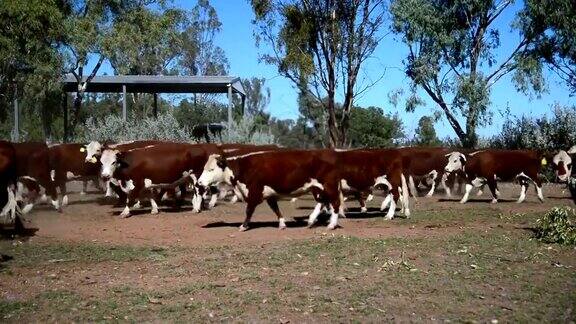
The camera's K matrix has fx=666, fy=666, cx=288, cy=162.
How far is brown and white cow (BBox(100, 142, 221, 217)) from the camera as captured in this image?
16.2 meters

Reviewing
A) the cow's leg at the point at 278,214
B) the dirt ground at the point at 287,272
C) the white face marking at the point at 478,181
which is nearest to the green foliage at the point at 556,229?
the dirt ground at the point at 287,272

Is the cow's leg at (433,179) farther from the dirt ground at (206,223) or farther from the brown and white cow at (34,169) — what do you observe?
the brown and white cow at (34,169)

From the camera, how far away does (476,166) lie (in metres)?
19.7

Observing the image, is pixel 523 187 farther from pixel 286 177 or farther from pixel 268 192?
pixel 268 192

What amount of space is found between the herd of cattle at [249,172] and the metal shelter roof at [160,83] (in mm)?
9887

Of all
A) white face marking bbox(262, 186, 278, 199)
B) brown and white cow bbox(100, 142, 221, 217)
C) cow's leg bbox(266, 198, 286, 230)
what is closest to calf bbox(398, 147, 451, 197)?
brown and white cow bbox(100, 142, 221, 217)

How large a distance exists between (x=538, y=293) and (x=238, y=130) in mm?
22688

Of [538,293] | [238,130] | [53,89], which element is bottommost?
[538,293]

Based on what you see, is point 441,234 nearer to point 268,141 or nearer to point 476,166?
point 476,166

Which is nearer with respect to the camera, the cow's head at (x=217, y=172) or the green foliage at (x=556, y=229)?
the green foliage at (x=556, y=229)

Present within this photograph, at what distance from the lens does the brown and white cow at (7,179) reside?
11.7 meters

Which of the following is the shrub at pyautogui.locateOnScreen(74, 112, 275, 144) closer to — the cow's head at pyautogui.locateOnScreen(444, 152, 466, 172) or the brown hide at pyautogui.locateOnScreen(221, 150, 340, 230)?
the cow's head at pyautogui.locateOnScreen(444, 152, 466, 172)

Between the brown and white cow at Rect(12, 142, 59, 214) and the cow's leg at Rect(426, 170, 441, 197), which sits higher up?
the brown and white cow at Rect(12, 142, 59, 214)

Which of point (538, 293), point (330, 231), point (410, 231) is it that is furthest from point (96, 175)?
Answer: point (538, 293)
